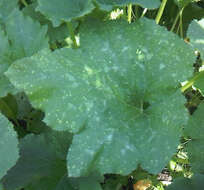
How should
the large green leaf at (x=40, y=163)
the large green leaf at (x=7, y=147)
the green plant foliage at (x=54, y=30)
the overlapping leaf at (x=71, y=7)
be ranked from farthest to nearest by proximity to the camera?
the green plant foliage at (x=54, y=30)
the large green leaf at (x=40, y=163)
the overlapping leaf at (x=71, y=7)
the large green leaf at (x=7, y=147)

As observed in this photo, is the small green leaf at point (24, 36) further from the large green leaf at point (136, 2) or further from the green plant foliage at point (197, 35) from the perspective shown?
the green plant foliage at point (197, 35)

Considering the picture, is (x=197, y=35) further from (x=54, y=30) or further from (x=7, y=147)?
(x=7, y=147)

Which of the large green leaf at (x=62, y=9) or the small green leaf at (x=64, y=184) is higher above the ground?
the large green leaf at (x=62, y=9)

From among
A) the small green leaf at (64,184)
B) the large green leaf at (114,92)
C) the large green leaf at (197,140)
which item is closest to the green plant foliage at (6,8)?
the large green leaf at (114,92)

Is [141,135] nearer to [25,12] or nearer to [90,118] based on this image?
[90,118]

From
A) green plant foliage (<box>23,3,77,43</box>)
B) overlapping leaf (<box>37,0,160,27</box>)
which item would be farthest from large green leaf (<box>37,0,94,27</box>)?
green plant foliage (<box>23,3,77,43</box>)

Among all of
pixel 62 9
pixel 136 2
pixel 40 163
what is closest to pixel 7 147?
pixel 40 163

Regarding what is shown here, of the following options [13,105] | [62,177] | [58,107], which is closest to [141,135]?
[58,107]
